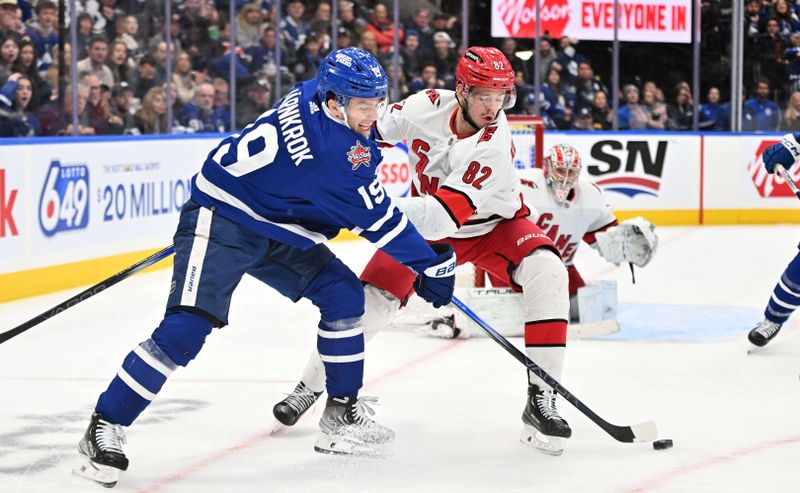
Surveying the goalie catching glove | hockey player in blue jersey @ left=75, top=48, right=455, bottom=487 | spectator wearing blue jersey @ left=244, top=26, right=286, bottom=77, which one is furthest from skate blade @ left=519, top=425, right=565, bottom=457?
spectator wearing blue jersey @ left=244, top=26, right=286, bottom=77

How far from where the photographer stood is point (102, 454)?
9.56 feet

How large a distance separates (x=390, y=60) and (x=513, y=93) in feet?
22.6

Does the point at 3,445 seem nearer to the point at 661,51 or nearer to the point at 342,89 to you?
the point at 342,89

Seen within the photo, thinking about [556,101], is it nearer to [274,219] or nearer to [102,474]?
[274,219]

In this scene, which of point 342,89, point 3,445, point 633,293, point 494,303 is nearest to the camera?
point 342,89

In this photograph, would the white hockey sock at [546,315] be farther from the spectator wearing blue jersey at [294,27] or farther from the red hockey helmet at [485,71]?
the spectator wearing blue jersey at [294,27]

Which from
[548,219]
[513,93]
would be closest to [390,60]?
[548,219]

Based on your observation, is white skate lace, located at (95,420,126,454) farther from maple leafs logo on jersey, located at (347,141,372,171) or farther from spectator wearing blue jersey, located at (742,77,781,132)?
spectator wearing blue jersey, located at (742,77,781,132)

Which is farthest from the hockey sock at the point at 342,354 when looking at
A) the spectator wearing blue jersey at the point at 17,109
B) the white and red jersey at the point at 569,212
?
the spectator wearing blue jersey at the point at 17,109

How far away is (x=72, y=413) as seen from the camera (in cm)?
374

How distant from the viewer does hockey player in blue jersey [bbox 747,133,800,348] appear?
15.6 ft

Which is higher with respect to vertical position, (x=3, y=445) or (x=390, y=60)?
(x=390, y=60)

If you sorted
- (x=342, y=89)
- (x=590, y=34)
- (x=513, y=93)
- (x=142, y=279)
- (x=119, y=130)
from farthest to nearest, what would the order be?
(x=590, y=34) → (x=119, y=130) → (x=142, y=279) → (x=513, y=93) → (x=342, y=89)

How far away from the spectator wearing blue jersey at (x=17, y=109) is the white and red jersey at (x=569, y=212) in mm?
2959
